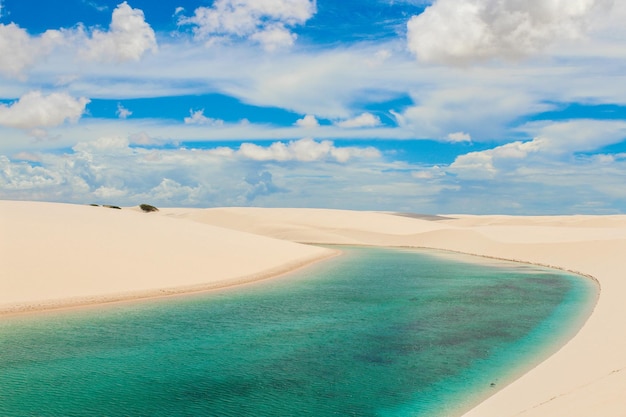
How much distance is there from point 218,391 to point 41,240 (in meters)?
26.2

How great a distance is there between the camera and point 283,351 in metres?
17.6

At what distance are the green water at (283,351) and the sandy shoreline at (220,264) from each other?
157cm

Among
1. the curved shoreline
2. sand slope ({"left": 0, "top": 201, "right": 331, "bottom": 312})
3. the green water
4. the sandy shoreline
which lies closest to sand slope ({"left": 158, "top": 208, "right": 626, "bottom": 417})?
the sandy shoreline

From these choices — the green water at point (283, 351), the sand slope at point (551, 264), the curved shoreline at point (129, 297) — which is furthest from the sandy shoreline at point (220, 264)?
the green water at point (283, 351)

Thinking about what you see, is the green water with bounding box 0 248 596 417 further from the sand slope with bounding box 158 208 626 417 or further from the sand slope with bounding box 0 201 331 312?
the sand slope with bounding box 0 201 331 312

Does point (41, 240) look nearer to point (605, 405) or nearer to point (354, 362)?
point (354, 362)

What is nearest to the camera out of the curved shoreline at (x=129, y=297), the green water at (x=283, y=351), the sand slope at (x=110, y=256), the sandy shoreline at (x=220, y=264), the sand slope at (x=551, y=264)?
the sand slope at (x=551, y=264)

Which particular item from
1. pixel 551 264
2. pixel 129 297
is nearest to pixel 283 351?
pixel 129 297

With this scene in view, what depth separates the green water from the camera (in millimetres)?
12961

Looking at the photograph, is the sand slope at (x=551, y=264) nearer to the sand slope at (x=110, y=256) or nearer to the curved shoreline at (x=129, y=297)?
the curved shoreline at (x=129, y=297)

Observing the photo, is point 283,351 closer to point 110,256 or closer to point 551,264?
point 110,256

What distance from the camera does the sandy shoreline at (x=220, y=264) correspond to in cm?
1222

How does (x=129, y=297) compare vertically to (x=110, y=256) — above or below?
below

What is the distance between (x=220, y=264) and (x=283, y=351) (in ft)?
72.0
